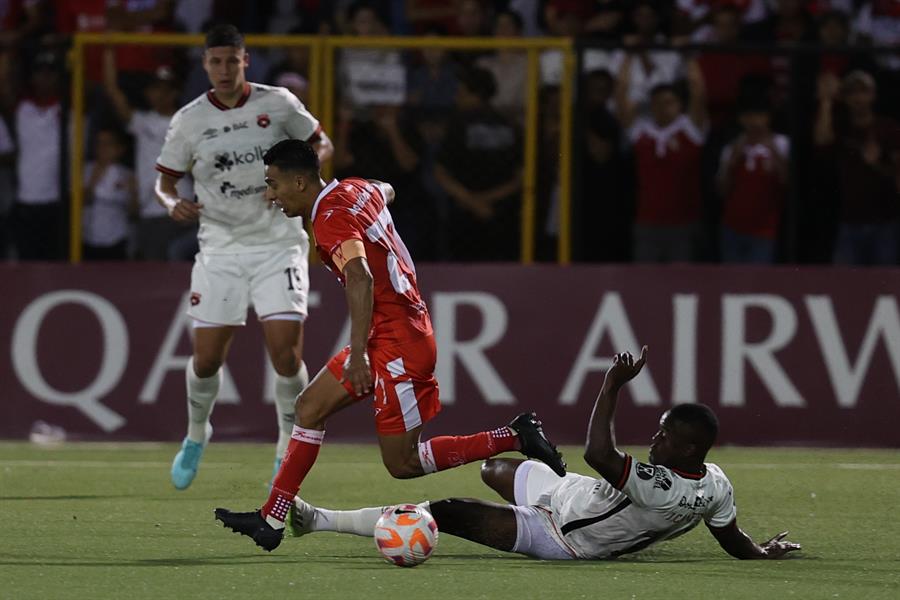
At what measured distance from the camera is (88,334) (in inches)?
493

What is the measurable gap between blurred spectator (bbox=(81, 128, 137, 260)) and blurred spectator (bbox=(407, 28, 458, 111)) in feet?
6.92

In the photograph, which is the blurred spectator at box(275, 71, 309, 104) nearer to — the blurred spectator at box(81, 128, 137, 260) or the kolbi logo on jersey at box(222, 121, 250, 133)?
the blurred spectator at box(81, 128, 137, 260)

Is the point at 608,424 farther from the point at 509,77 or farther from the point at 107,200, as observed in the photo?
the point at 107,200

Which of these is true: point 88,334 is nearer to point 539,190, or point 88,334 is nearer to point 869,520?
point 539,190

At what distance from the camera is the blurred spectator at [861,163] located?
12750 millimetres

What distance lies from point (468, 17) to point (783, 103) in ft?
8.72

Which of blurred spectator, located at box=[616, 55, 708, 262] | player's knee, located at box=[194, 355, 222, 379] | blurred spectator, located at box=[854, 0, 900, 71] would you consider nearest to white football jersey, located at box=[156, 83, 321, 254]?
player's knee, located at box=[194, 355, 222, 379]

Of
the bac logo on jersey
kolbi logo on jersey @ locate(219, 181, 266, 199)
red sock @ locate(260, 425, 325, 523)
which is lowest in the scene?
red sock @ locate(260, 425, 325, 523)

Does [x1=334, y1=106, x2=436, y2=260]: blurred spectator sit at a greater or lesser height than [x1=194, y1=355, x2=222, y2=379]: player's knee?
greater

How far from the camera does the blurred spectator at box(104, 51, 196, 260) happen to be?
12.8 m

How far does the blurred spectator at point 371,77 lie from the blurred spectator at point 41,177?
2.07 m

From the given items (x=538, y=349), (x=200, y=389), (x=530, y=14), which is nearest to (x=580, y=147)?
(x=538, y=349)

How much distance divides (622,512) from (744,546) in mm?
571

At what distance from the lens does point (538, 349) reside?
12.5 m
